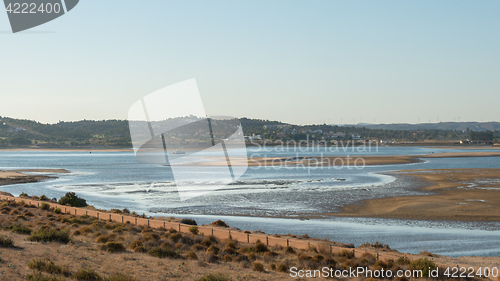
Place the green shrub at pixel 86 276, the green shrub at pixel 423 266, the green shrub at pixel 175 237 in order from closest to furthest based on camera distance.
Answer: the green shrub at pixel 86 276 → the green shrub at pixel 423 266 → the green shrub at pixel 175 237

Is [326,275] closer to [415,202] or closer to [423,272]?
[423,272]

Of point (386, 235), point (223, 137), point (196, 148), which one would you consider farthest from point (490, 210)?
point (196, 148)

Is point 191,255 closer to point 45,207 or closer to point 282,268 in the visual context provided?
point 282,268

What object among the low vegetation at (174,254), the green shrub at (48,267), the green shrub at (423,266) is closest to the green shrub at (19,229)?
the low vegetation at (174,254)

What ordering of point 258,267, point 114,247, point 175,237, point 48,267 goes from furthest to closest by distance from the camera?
point 175,237, point 114,247, point 258,267, point 48,267

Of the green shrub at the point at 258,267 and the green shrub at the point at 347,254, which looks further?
the green shrub at the point at 347,254

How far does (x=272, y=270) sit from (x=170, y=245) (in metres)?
5.60

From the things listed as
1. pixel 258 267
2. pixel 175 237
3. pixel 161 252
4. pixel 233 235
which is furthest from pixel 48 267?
pixel 233 235

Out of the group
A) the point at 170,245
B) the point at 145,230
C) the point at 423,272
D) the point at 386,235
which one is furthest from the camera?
the point at 386,235

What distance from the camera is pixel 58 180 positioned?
58188mm

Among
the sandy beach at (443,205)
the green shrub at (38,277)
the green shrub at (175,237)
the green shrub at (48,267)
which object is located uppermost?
the green shrub at (38,277)

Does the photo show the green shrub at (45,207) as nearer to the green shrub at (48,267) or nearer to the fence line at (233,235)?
the fence line at (233,235)

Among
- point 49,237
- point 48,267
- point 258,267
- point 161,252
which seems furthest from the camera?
point 49,237

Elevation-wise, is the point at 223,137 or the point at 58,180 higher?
the point at 223,137
